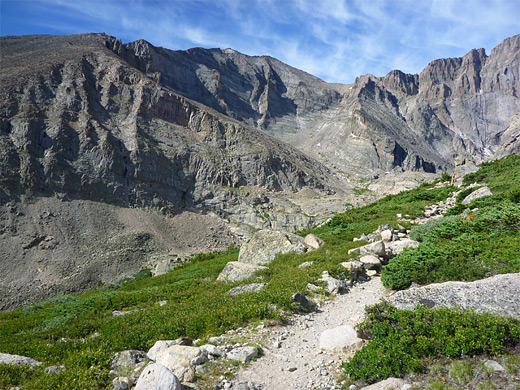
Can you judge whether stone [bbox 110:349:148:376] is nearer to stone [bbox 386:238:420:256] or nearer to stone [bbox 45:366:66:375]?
stone [bbox 45:366:66:375]

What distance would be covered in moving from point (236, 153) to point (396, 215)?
100850mm

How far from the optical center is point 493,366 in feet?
16.2

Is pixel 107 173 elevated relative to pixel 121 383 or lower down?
elevated

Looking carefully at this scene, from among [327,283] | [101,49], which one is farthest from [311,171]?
[327,283]

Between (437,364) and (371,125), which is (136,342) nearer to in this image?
(437,364)

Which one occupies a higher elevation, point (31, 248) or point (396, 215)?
→ point (396, 215)

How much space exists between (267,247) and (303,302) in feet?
35.9

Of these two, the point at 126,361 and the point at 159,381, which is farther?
the point at 126,361

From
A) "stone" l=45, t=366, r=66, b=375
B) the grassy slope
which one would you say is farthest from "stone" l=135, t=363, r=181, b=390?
"stone" l=45, t=366, r=66, b=375

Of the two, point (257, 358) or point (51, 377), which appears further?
point (257, 358)

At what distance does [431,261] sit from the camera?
9.82 m

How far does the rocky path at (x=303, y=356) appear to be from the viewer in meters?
6.22

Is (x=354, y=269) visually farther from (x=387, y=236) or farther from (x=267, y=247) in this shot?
(x=267, y=247)

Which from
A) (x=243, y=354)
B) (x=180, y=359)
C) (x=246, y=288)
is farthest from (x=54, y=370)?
(x=246, y=288)
